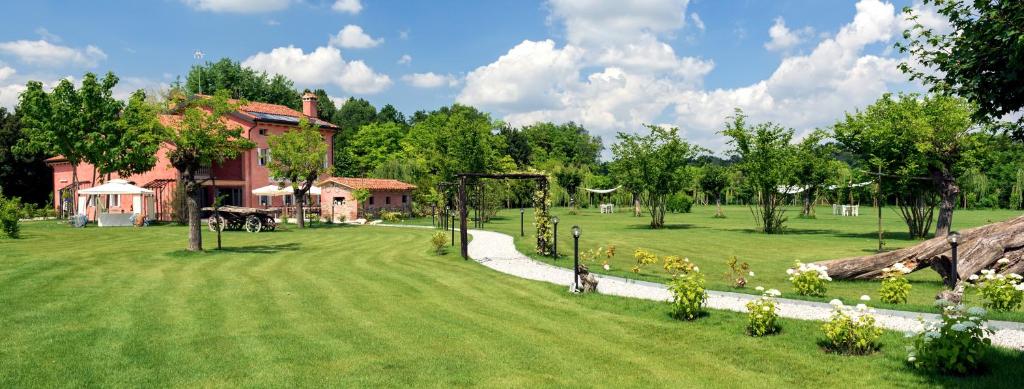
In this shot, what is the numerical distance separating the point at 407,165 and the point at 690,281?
43000mm

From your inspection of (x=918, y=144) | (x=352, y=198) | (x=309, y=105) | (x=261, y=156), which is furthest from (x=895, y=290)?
(x=309, y=105)

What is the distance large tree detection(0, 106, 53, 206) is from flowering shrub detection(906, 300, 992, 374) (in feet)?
171

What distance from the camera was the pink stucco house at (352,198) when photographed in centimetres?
3975

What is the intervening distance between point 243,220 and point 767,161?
24986mm

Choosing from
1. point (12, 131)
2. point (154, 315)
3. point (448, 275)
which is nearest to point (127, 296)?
point (154, 315)

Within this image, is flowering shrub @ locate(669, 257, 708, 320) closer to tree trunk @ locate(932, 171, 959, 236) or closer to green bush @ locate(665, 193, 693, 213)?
tree trunk @ locate(932, 171, 959, 236)

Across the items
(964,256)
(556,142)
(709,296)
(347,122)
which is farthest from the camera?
(556,142)

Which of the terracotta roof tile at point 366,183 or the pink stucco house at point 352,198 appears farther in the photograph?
the terracotta roof tile at point 366,183

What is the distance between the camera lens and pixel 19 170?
1791 inches

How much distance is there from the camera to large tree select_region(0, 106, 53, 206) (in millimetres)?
44281

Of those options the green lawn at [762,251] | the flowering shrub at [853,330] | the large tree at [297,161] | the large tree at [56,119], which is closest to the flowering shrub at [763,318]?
the flowering shrub at [853,330]

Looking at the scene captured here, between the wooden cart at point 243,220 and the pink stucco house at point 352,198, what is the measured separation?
29.6ft

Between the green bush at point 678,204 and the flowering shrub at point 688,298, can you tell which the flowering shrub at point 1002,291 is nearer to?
the flowering shrub at point 688,298

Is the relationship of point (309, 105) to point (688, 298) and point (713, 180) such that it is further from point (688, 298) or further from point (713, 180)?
point (688, 298)
